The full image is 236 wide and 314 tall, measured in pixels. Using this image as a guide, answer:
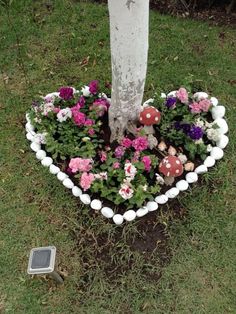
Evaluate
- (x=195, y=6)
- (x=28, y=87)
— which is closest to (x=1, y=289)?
(x=28, y=87)

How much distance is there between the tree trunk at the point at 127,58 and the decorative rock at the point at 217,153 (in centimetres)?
73

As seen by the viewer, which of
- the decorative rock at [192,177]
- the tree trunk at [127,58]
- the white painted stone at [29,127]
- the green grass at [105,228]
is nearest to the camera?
the tree trunk at [127,58]

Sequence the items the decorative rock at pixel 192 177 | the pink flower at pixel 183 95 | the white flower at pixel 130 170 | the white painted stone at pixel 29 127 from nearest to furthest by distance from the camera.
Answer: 1. the white flower at pixel 130 170
2. the decorative rock at pixel 192 177
3. the pink flower at pixel 183 95
4. the white painted stone at pixel 29 127

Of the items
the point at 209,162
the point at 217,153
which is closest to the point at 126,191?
the point at 209,162

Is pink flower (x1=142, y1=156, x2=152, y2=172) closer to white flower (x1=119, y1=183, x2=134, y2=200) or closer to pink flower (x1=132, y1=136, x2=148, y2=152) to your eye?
pink flower (x1=132, y1=136, x2=148, y2=152)

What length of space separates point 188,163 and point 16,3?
302cm

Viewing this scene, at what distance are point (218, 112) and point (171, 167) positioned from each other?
91 cm

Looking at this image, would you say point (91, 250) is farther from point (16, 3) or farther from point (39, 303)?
point (16, 3)

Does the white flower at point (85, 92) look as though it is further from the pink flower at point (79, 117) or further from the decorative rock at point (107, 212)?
the decorative rock at point (107, 212)

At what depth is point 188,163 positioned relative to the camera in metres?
3.51

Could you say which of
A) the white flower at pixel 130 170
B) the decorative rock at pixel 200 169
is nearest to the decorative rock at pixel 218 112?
the decorative rock at pixel 200 169

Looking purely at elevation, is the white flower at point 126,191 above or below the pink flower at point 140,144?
below

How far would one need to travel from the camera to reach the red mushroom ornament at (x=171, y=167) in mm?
3230

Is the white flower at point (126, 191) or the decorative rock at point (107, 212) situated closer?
the white flower at point (126, 191)
